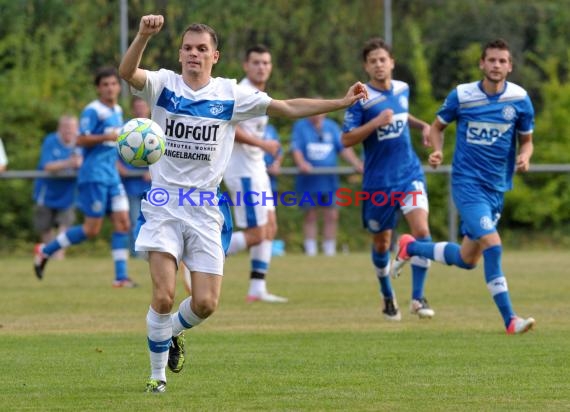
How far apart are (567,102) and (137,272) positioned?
28.1 ft

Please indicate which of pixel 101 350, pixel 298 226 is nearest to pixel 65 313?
pixel 101 350

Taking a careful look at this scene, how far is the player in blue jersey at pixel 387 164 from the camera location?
36.0ft

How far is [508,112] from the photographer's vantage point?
1010cm

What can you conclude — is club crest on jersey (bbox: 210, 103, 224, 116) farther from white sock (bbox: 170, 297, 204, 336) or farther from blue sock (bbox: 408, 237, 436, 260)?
blue sock (bbox: 408, 237, 436, 260)

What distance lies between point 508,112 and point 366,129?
1.25 meters

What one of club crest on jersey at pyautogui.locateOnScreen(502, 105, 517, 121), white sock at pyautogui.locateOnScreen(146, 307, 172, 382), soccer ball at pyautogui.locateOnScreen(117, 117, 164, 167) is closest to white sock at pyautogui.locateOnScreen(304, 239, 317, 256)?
club crest on jersey at pyautogui.locateOnScreen(502, 105, 517, 121)

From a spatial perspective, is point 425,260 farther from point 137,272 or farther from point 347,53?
point 347,53

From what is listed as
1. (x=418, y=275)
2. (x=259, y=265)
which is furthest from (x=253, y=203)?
(x=418, y=275)

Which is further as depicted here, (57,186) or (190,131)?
(57,186)

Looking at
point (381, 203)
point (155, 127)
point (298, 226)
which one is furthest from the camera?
point (298, 226)

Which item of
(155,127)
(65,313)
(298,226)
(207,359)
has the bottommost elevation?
(298,226)

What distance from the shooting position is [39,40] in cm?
2150

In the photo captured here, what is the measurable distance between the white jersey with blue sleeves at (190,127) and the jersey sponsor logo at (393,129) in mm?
3521
